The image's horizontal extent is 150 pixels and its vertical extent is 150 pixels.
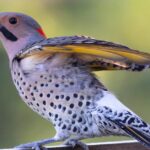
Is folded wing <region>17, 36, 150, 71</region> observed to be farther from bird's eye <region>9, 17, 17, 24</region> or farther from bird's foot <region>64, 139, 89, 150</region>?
bird's foot <region>64, 139, 89, 150</region>

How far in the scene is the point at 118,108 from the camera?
5887 mm

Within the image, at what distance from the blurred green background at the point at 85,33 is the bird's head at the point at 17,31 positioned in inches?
129

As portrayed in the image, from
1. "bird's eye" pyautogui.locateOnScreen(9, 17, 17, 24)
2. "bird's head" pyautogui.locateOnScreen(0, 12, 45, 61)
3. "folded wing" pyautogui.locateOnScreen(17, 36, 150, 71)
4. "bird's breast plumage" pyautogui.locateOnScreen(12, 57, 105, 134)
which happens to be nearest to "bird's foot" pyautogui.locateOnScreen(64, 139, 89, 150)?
"bird's breast plumage" pyautogui.locateOnScreen(12, 57, 105, 134)

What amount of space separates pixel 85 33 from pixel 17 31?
416 cm

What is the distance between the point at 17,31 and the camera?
6270 mm

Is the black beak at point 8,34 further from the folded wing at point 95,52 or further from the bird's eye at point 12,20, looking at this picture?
the folded wing at point 95,52

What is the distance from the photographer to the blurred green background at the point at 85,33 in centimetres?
978

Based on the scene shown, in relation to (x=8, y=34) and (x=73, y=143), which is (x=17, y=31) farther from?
(x=73, y=143)

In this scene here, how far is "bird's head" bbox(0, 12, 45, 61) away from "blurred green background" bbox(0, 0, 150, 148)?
3268mm

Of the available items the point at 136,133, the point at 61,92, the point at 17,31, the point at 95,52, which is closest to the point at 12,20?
the point at 17,31

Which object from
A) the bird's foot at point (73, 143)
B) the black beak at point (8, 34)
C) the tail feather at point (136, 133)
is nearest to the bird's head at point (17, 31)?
the black beak at point (8, 34)

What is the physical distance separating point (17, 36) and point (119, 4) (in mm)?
4498

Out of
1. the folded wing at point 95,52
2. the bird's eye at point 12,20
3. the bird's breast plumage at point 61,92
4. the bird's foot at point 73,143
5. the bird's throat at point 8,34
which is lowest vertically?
→ the bird's foot at point 73,143

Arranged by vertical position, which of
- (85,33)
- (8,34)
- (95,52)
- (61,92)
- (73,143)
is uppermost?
(85,33)
